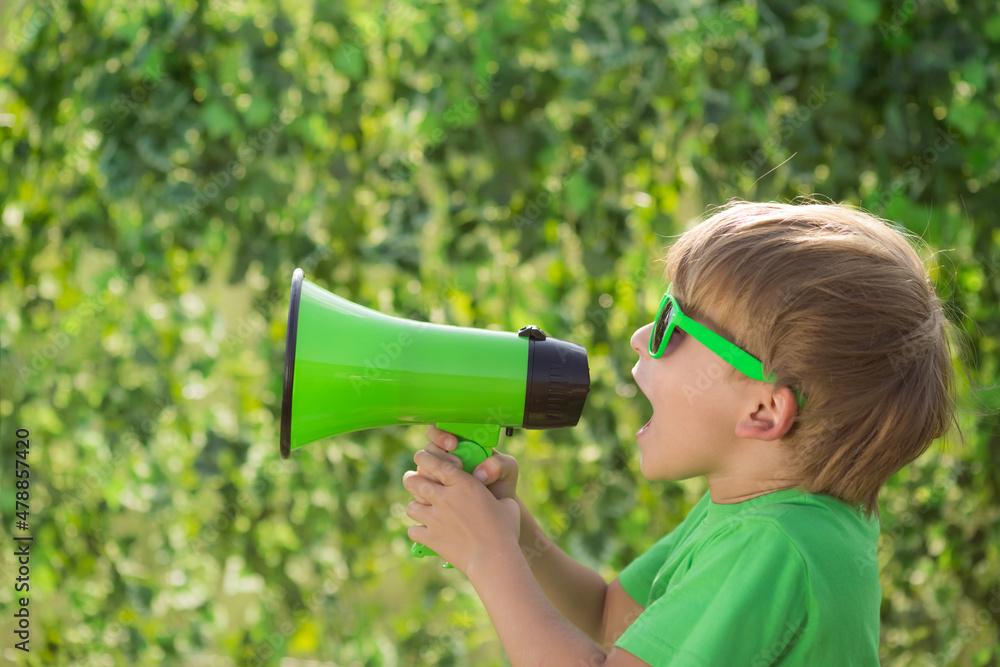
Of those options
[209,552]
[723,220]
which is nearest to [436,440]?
[723,220]

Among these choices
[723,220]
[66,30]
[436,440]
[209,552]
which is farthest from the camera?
[209,552]

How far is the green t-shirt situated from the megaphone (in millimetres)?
304

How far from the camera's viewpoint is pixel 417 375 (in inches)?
44.4

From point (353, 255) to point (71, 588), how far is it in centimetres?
118

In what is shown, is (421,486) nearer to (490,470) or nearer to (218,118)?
(490,470)

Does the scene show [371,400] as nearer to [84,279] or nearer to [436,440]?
[436,440]

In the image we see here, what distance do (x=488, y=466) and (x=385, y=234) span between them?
896 mm

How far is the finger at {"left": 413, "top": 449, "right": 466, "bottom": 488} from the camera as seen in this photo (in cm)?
111

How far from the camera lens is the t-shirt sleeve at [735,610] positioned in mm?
860

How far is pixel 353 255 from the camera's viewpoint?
1893 millimetres

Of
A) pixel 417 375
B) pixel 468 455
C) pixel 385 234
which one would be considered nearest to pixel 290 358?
pixel 417 375

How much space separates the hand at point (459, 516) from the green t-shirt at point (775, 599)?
20 centimetres
